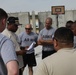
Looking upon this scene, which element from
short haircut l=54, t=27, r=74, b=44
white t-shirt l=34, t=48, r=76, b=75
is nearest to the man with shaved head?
short haircut l=54, t=27, r=74, b=44

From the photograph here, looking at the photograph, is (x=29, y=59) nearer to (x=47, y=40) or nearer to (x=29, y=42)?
(x=29, y=42)

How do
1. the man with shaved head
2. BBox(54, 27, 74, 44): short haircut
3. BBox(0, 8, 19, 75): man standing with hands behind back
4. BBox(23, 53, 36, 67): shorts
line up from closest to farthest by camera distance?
BBox(0, 8, 19, 75): man standing with hands behind back
BBox(54, 27, 74, 44): short haircut
the man with shaved head
BBox(23, 53, 36, 67): shorts

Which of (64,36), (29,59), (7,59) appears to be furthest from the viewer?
(29,59)

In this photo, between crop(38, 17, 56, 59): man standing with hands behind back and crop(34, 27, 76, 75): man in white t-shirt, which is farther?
crop(38, 17, 56, 59): man standing with hands behind back

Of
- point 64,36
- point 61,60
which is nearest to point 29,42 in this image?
point 64,36

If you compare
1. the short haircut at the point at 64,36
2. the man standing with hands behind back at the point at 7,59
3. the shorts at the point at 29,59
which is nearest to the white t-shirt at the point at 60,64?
the short haircut at the point at 64,36

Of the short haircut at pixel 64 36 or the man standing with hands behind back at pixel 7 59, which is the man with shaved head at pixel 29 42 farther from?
the man standing with hands behind back at pixel 7 59

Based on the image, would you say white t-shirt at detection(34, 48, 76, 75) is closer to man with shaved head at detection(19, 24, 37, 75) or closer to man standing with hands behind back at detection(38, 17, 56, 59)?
man standing with hands behind back at detection(38, 17, 56, 59)

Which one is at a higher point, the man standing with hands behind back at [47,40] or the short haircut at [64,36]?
the short haircut at [64,36]

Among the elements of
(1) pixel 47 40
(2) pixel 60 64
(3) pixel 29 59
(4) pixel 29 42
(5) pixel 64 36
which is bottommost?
(3) pixel 29 59

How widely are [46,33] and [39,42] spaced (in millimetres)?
367

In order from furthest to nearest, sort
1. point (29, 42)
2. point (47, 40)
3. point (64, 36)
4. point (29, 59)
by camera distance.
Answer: point (29, 59), point (29, 42), point (47, 40), point (64, 36)

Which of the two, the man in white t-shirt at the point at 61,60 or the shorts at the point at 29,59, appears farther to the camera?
the shorts at the point at 29,59

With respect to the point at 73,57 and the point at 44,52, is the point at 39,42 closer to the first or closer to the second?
the point at 44,52
